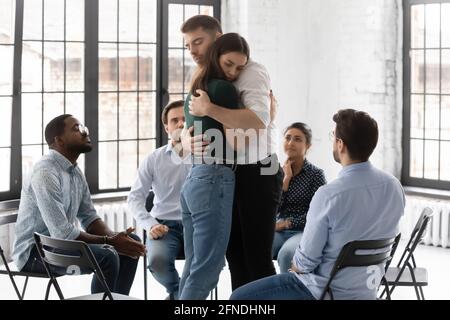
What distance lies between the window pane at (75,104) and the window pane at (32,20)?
25.1 inches

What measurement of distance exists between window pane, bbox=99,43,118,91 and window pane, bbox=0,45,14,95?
0.92m

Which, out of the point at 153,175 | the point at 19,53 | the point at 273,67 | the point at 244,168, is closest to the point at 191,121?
the point at 244,168

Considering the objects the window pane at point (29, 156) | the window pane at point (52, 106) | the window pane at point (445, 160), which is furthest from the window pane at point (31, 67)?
the window pane at point (445, 160)

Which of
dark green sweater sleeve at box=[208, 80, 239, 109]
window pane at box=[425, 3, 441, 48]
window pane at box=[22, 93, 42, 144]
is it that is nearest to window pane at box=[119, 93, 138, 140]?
window pane at box=[22, 93, 42, 144]

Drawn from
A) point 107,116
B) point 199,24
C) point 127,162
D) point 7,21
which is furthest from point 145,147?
point 199,24

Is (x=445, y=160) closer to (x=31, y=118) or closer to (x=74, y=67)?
(x=74, y=67)

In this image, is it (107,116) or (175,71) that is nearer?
(107,116)

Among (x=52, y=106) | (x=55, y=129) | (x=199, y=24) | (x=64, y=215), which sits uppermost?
(x=199, y=24)

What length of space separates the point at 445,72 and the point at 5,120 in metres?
4.34

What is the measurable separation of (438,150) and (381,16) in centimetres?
149

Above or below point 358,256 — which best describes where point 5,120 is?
above

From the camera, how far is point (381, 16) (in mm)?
8289

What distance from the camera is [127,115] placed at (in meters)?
8.17

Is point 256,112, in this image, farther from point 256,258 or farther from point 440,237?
point 440,237
